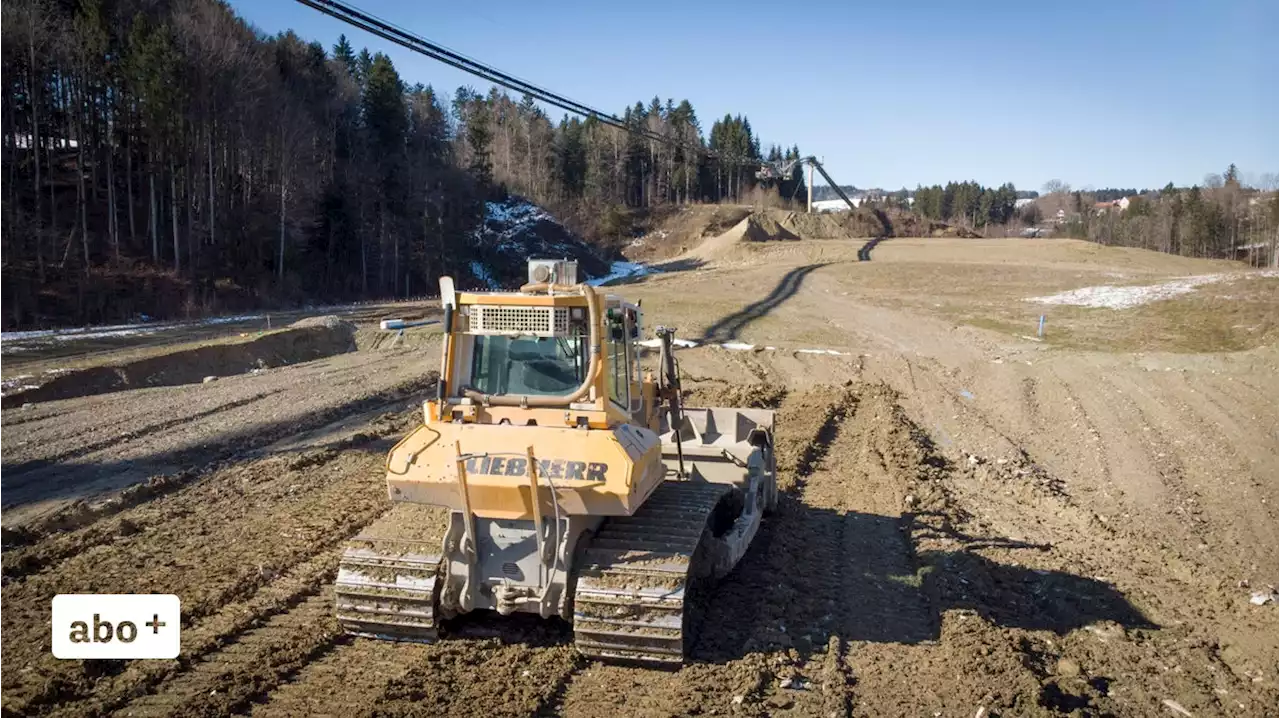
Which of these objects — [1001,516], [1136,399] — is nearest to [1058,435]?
[1136,399]

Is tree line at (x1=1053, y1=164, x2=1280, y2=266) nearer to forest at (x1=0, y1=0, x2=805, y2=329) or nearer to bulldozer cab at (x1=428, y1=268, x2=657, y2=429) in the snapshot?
forest at (x1=0, y1=0, x2=805, y2=329)

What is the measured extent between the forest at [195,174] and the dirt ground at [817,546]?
14.0 m

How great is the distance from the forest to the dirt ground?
14.0m

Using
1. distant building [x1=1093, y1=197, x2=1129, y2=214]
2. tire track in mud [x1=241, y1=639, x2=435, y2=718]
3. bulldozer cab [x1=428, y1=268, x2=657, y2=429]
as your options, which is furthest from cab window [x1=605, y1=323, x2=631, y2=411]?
distant building [x1=1093, y1=197, x2=1129, y2=214]

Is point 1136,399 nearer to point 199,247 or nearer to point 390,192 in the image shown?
point 199,247

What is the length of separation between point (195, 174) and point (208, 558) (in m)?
40.2

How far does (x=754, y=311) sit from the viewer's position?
32.6m

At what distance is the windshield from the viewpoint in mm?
7109

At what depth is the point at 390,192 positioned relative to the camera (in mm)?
59219

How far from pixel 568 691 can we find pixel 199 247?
4236 cm

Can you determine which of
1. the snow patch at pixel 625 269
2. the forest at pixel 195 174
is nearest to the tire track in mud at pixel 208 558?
the forest at pixel 195 174

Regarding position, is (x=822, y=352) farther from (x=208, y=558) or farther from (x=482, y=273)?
(x=482, y=273)

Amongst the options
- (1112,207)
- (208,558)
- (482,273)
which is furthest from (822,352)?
(1112,207)

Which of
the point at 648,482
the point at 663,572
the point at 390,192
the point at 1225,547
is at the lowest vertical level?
the point at 1225,547
